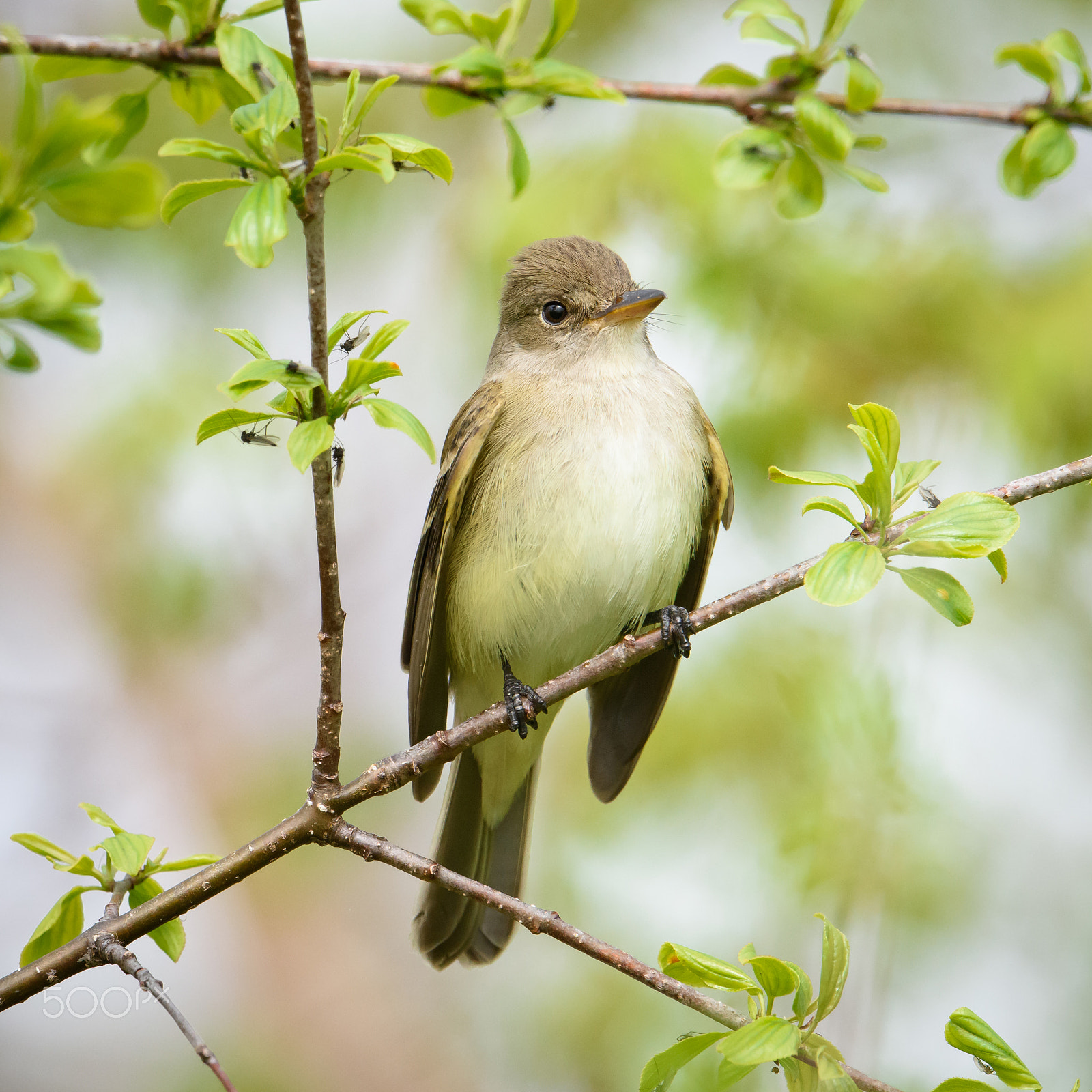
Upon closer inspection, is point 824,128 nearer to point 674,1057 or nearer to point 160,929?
point 674,1057

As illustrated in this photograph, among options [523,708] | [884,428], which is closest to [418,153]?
[884,428]

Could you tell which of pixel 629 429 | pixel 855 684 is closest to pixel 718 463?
pixel 629 429

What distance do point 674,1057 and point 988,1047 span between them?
0.56m

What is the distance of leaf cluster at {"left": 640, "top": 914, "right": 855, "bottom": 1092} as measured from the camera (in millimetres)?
2045

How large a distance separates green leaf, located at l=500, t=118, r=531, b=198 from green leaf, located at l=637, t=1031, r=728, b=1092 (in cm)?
182

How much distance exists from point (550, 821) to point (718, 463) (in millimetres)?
2640

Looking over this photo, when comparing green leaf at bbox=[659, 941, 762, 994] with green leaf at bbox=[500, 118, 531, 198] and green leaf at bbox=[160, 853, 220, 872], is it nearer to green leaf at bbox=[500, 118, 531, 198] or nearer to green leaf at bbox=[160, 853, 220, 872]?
green leaf at bbox=[160, 853, 220, 872]

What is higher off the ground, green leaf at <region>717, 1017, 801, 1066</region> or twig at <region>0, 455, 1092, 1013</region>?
twig at <region>0, 455, 1092, 1013</region>

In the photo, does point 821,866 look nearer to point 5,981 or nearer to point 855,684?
point 855,684

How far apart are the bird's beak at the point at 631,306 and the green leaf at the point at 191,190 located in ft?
7.08

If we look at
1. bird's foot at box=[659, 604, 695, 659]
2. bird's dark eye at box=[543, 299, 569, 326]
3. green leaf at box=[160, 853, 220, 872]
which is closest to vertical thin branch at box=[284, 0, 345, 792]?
green leaf at box=[160, 853, 220, 872]

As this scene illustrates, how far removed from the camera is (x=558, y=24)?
2484 millimetres

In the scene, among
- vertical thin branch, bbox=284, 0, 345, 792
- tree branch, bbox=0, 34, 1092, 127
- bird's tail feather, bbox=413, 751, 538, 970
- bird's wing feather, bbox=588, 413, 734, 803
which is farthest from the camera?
bird's tail feather, bbox=413, 751, 538, 970

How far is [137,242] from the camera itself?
602 cm
